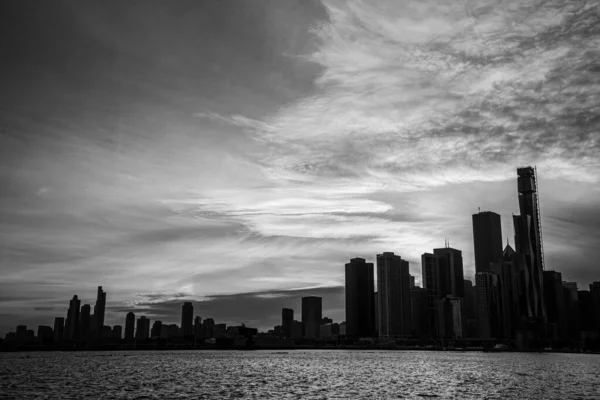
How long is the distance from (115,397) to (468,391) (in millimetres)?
74605

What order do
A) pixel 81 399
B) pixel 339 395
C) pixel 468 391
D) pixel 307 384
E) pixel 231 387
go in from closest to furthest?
pixel 81 399
pixel 339 395
pixel 468 391
pixel 231 387
pixel 307 384

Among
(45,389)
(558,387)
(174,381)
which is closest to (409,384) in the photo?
(558,387)

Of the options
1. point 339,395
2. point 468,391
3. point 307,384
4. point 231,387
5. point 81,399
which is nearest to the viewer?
point 81,399

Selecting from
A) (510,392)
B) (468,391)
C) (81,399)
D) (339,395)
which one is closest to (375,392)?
(339,395)

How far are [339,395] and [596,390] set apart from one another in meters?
61.6

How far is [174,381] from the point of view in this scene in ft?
488

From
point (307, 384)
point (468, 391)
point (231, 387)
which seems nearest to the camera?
point (468, 391)

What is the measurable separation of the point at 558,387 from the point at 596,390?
30.8 ft

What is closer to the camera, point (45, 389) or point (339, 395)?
point (339, 395)

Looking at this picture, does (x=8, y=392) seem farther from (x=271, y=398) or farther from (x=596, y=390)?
(x=596, y=390)

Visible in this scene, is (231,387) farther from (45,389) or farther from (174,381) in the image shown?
(45,389)

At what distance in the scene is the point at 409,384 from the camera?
463 ft

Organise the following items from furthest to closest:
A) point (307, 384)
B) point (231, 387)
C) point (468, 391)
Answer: point (307, 384) < point (231, 387) < point (468, 391)

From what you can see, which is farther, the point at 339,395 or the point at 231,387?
the point at 231,387
